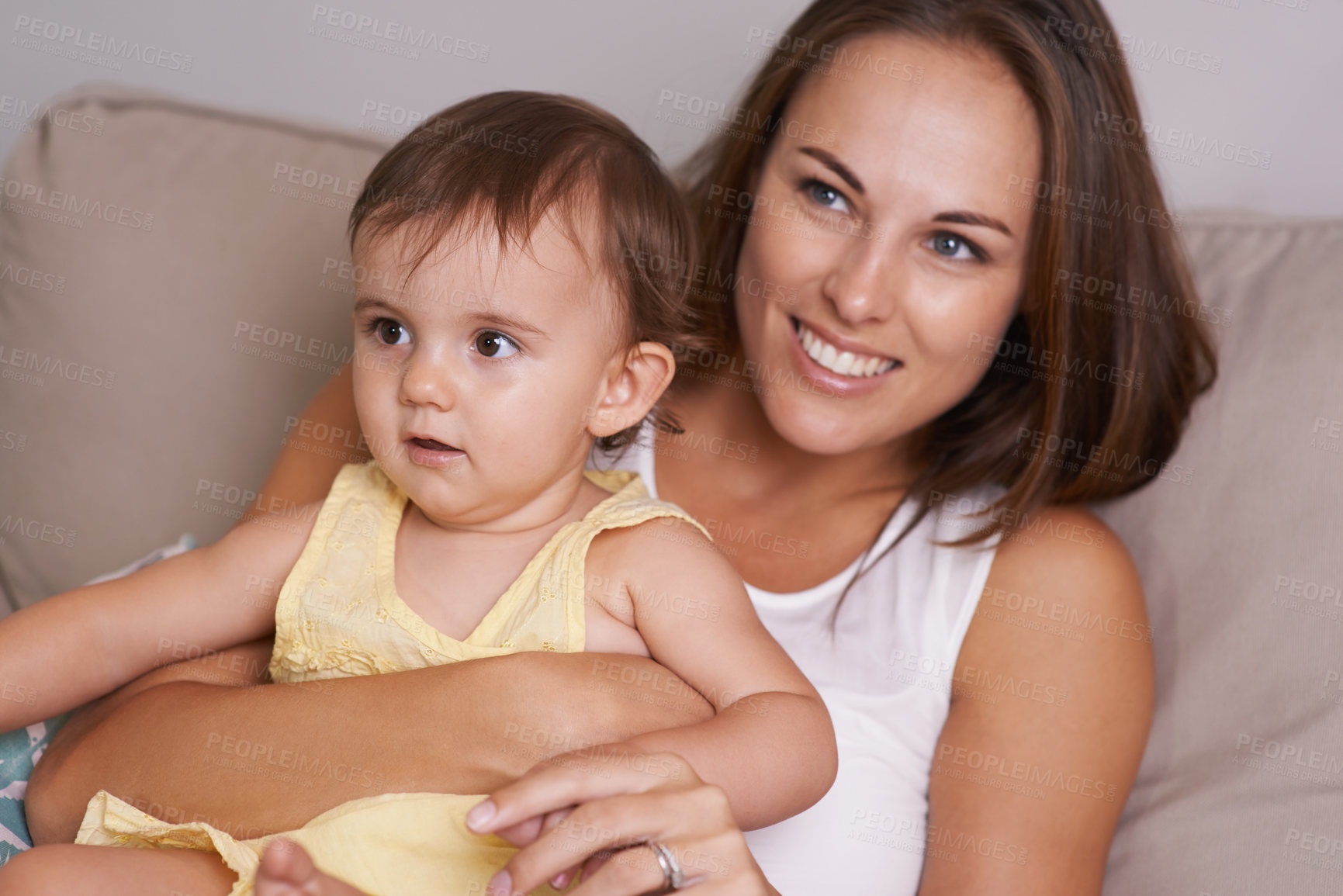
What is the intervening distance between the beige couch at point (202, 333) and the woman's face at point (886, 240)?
41 centimetres

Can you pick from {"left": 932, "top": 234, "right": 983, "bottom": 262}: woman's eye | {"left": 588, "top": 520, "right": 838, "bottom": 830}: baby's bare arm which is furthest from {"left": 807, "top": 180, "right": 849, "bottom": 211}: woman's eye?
{"left": 588, "top": 520, "right": 838, "bottom": 830}: baby's bare arm

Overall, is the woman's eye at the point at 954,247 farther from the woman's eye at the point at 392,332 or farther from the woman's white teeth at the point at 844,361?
the woman's eye at the point at 392,332

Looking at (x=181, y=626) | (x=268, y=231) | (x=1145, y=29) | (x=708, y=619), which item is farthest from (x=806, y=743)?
(x=1145, y=29)

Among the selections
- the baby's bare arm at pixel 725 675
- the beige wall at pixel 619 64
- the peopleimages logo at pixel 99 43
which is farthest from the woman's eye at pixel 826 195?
the peopleimages logo at pixel 99 43

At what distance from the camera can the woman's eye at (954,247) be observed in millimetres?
1523

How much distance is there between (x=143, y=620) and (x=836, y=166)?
1.07 m

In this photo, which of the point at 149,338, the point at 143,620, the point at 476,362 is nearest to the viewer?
the point at 476,362

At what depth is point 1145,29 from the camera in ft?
6.91

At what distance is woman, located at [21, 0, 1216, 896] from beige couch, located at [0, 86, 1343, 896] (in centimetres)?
10

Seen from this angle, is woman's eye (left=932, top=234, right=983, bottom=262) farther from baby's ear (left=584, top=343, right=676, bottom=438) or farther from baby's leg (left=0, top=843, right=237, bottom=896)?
baby's leg (left=0, top=843, right=237, bottom=896)

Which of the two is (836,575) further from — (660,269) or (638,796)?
(638,796)

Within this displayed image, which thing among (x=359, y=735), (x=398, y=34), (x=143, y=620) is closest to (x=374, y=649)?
(x=359, y=735)

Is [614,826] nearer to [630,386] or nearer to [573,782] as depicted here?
[573,782]

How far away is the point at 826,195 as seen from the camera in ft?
5.17
